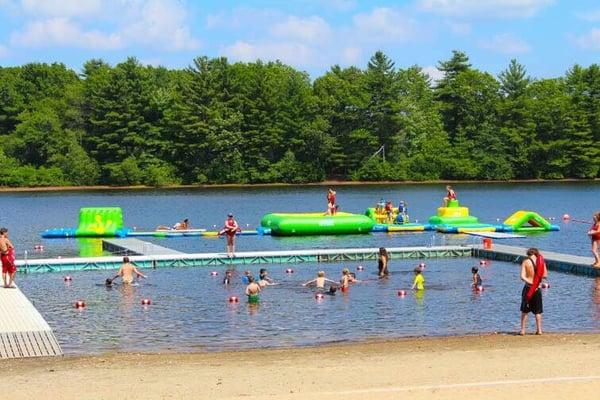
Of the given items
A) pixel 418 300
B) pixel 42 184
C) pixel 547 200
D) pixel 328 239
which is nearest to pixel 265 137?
pixel 42 184

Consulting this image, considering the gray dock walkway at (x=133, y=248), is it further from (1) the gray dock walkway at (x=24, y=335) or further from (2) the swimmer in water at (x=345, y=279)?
(1) the gray dock walkway at (x=24, y=335)

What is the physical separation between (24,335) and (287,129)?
3014 inches

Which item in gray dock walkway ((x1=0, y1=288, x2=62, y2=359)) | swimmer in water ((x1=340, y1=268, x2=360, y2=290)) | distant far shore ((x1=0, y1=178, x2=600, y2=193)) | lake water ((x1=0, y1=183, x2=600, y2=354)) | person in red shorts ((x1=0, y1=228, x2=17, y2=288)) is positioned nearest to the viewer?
gray dock walkway ((x1=0, y1=288, x2=62, y2=359))

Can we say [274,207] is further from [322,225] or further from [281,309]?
[281,309]

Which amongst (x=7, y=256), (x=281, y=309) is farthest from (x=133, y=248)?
(x=281, y=309)

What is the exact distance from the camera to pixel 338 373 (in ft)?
45.0

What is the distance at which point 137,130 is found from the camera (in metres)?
90.3

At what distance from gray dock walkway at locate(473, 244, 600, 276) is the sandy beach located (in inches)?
415

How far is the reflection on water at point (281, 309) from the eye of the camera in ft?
61.3

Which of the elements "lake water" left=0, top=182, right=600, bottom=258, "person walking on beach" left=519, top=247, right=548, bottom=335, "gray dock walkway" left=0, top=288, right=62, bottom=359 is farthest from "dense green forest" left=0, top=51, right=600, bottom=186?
"person walking on beach" left=519, top=247, right=548, bottom=335

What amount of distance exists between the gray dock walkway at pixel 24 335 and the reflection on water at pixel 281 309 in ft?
1.99

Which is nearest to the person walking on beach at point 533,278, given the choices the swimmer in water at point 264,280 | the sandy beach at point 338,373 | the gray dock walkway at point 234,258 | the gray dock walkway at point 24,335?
the sandy beach at point 338,373

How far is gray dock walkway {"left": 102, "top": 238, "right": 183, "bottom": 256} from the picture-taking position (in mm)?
31969

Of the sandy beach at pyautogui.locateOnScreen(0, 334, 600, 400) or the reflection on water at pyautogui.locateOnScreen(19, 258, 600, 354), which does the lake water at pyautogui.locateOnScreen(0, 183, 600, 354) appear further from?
the sandy beach at pyautogui.locateOnScreen(0, 334, 600, 400)
